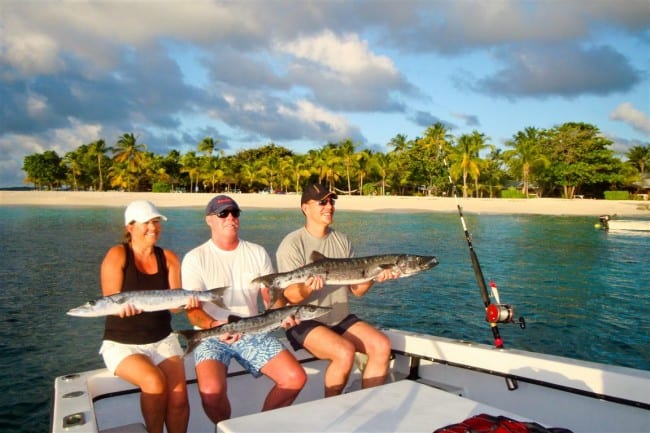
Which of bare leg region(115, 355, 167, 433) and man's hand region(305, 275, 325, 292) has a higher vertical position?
man's hand region(305, 275, 325, 292)

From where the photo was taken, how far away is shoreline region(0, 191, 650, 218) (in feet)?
162

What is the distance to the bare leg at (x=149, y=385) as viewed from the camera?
3420mm

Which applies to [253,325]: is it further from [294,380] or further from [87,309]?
[87,309]

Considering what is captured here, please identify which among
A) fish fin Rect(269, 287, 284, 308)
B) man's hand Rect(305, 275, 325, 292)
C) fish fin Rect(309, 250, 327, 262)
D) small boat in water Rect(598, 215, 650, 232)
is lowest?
small boat in water Rect(598, 215, 650, 232)

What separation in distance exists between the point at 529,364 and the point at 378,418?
5.47ft

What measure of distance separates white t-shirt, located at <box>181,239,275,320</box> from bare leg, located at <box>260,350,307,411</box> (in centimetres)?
50

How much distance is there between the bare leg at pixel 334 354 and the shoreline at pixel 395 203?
4597 centimetres

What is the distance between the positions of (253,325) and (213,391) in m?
0.49

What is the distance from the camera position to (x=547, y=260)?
1969 cm

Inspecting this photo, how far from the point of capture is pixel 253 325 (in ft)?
12.1

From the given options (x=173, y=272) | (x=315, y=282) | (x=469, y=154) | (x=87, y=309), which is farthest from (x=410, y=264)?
(x=469, y=154)

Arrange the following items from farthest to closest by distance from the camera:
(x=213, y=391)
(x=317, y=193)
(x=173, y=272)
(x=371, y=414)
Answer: (x=317, y=193), (x=173, y=272), (x=213, y=391), (x=371, y=414)

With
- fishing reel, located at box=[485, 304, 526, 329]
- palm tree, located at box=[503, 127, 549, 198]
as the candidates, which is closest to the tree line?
palm tree, located at box=[503, 127, 549, 198]

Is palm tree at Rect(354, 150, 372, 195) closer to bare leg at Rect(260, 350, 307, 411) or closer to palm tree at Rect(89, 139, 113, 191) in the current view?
palm tree at Rect(89, 139, 113, 191)
